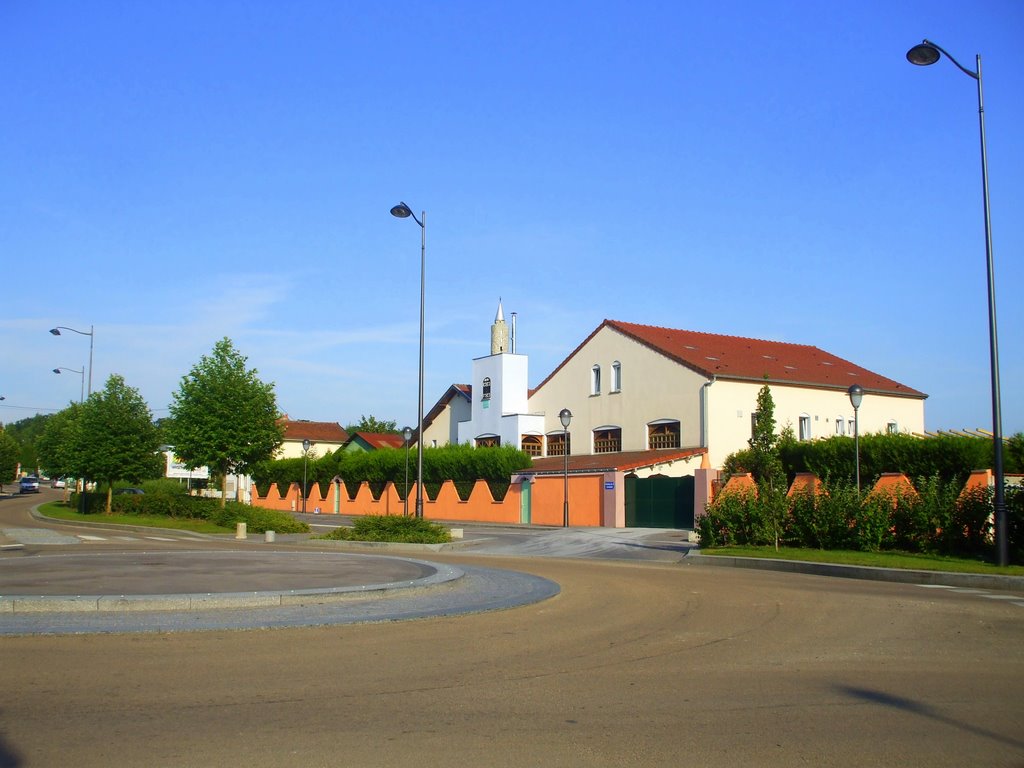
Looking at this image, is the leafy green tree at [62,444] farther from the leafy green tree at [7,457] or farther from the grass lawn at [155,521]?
the leafy green tree at [7,457]

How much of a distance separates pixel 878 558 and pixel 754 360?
111 feet

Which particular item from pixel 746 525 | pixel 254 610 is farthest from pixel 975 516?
pixel 254 610

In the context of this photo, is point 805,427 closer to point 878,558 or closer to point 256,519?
point 256,519

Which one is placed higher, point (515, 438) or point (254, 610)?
point (515, 438)

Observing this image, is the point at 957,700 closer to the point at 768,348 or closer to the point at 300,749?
the point at 300,749

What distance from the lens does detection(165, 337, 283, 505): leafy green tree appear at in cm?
4122

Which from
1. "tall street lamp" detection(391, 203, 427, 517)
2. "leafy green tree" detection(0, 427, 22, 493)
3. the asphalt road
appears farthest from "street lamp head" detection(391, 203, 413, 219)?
"leafy green tree" detection(0, 427, 22, 493)

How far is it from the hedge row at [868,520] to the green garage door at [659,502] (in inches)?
500

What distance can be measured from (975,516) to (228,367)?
31769 millimetres

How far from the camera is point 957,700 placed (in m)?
7.16

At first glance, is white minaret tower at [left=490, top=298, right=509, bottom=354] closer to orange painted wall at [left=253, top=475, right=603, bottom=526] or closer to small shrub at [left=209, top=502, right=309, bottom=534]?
orange painted wall at [left=253, top=475, right=603, bottom=526]

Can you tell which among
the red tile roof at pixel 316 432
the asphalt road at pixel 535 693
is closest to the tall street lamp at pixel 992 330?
the asphalt road at pixel 535 693

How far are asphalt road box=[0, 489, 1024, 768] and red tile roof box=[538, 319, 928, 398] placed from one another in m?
36.7

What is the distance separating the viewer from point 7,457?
95250 millimetres
